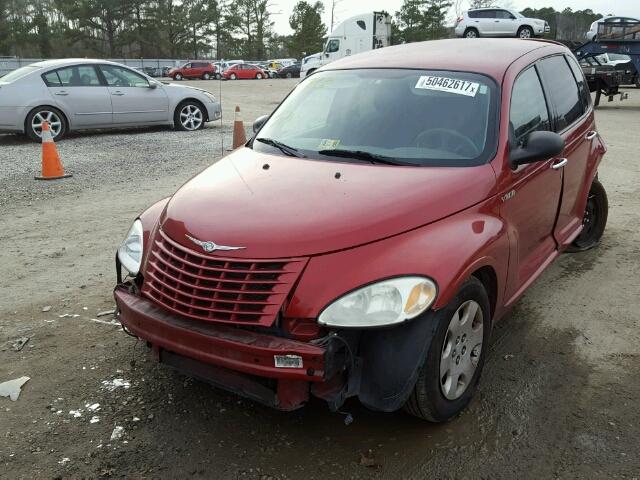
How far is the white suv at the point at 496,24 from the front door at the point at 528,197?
2738cm

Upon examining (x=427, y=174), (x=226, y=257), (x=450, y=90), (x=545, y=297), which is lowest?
(x=545, y=297)

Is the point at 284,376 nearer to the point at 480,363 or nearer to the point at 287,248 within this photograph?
the point at 287,248

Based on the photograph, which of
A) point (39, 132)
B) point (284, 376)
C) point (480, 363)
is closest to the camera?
point (284, 376)

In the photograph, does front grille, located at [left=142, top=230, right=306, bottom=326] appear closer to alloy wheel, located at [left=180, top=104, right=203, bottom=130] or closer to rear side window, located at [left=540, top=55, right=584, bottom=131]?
rear side window, located at [left=540, top=55, right=584, bottom=131]

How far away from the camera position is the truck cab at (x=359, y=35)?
3071cm

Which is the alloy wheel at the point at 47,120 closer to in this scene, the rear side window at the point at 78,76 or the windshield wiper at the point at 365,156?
the rear side window at the point at 78,76

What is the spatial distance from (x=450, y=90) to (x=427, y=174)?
78 cm

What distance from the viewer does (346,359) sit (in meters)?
2.54

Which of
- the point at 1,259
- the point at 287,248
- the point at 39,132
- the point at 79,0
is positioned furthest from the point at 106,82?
the point at 79,0

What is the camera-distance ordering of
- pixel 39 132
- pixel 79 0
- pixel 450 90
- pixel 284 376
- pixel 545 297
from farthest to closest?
pixel 79 0
pixel 39 132
pixel 545 297
pixel 450 90
pixel 284 376

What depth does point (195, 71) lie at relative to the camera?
50.4 m

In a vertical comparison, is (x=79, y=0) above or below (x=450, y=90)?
above

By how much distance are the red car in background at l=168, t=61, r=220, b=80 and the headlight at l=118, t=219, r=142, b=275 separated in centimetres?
4934

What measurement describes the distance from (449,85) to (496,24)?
2814 cm
